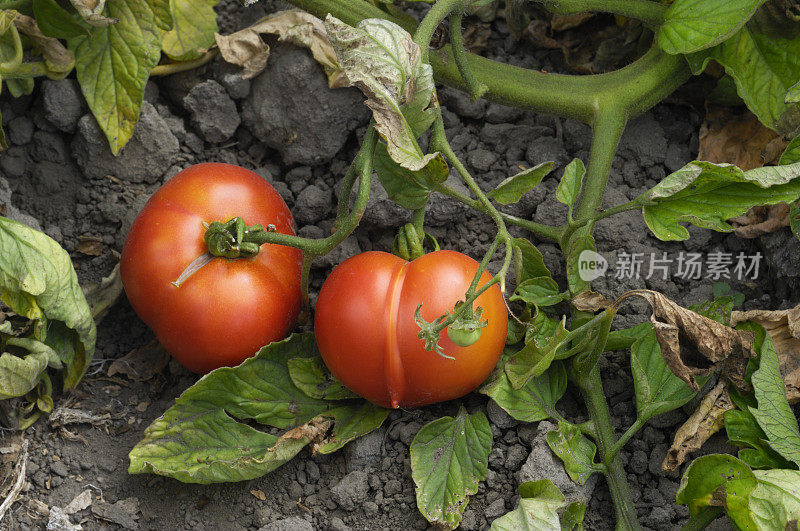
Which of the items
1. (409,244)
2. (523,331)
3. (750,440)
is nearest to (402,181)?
(409,244)

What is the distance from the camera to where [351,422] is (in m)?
1.50

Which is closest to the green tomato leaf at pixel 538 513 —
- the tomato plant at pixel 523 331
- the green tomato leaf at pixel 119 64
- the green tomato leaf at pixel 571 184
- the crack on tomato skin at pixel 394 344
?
the tomato plant at pixel 523 331

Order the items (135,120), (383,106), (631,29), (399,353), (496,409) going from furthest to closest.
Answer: (631,29) → (135,120) → (496,409) → (399,353) → (383,106)

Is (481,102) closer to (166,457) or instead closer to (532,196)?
(532,196)

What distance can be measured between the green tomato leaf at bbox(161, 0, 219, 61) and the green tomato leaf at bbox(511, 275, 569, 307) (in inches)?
33.1

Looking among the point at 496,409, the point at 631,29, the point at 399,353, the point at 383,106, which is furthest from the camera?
the point at 631,29

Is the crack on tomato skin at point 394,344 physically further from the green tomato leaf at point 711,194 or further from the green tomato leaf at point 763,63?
the green tomato leaf at point 763,63

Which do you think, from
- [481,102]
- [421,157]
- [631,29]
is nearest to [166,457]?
[421,157]

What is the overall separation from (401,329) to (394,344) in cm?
3

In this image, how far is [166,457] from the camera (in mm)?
1459

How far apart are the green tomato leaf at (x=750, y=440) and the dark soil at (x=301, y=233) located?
8cm

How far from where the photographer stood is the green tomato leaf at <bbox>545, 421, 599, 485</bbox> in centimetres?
138

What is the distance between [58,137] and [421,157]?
86 centimetres

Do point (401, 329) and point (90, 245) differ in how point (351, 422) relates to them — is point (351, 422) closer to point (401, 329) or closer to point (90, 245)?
point (401, 329)
